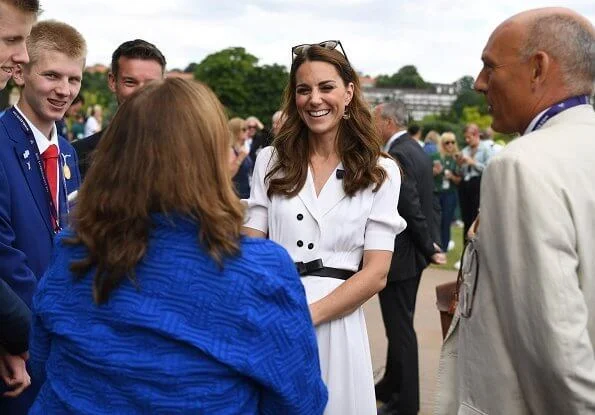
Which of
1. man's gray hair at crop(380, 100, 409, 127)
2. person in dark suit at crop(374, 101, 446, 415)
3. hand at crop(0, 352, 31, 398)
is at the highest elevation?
man's gray hair at crop(380, 100, 409, 127)

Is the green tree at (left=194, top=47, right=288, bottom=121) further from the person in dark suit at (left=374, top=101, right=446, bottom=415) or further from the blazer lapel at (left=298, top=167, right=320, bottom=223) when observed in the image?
the blazer lapel at (left=298, top=167, right=320, bottom=223)

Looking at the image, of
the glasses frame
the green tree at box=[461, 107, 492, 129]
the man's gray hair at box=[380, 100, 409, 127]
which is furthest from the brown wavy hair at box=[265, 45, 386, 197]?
the green tree at box=[461, 107, 492, 129]

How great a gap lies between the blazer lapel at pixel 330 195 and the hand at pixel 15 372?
4.32 ft

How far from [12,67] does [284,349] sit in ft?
5.65

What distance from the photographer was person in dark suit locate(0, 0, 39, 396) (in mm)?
2734

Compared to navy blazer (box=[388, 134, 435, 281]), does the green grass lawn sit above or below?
below

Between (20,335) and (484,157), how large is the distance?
36.6 feet

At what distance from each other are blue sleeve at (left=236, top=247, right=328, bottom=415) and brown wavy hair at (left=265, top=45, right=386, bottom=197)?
1.38 meters

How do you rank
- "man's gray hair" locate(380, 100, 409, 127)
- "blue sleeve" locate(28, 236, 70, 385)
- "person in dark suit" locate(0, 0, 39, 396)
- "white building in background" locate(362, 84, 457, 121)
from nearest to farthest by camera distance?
1. "blue sleeve" locate(28, 236, 70, 385)
2. "person in dark suit" locate(0, 0, 39, 396)
3. "man's gray hair" locate(380, 100, 409, 127)
4. "white building in background" locate(362, 84, 457, 121)

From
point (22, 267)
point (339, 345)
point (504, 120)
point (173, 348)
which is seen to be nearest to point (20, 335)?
point (22, 267)

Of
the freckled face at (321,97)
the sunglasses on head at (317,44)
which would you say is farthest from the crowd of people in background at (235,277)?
the sunglasses on head at (317,44)

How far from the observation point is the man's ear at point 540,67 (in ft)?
7.80

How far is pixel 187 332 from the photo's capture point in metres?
1.90

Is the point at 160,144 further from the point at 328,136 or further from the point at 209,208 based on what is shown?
the point at 328,136
